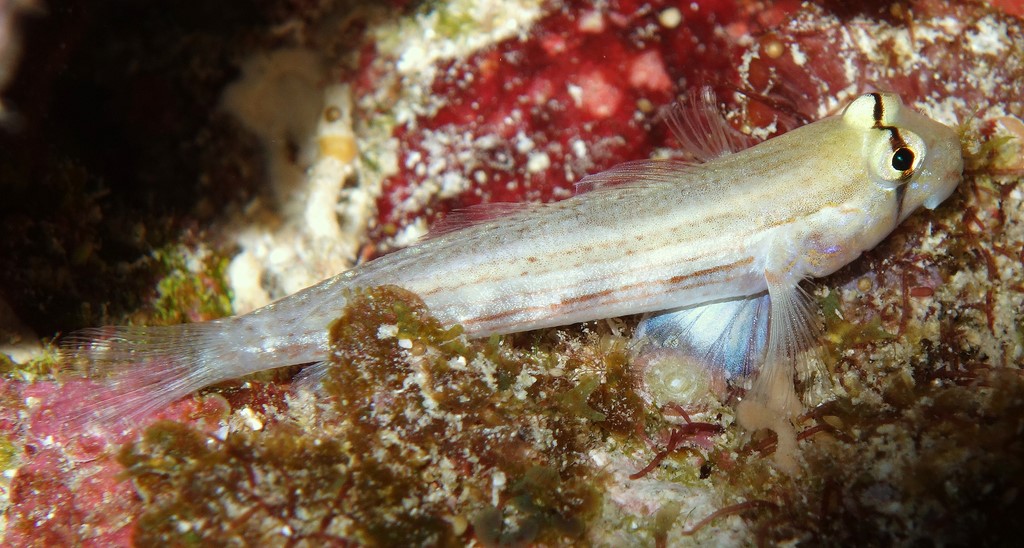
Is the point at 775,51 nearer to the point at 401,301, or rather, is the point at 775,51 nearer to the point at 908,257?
the point at 908,257

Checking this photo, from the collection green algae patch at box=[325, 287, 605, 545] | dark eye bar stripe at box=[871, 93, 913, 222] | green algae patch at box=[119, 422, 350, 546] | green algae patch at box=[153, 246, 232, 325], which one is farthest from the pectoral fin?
green algae patch at box=[153, 246, 232, 325]

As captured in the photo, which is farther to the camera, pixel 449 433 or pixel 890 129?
pixel 890 129

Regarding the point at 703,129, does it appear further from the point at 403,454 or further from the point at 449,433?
the point at 403,454

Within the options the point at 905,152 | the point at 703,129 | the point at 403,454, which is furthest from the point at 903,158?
the point at 403,454

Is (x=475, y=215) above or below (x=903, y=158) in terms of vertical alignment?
above

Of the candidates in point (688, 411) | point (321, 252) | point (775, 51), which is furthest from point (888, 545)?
point (321, 252)

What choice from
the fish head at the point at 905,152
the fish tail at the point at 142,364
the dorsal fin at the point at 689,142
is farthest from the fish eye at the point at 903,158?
the fish tail at the point at 142,364

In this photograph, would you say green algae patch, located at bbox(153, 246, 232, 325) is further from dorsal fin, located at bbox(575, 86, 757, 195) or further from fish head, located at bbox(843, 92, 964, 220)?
fish head, located at bbox(843, 92, 964, 220)

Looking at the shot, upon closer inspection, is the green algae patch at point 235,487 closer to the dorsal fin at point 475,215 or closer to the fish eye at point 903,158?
the dorsal fin at point 475,215
